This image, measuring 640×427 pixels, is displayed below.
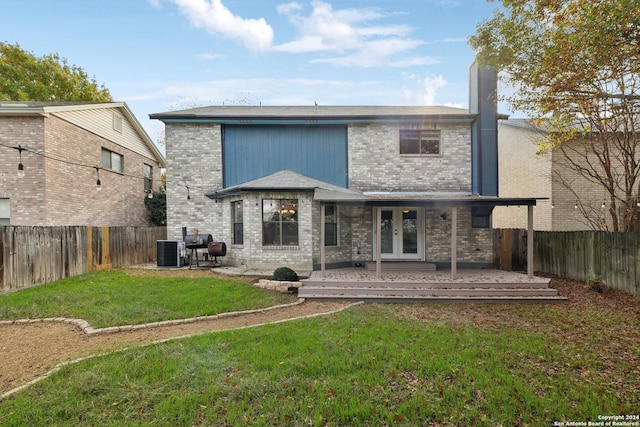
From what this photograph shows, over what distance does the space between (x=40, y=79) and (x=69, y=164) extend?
13901 mm

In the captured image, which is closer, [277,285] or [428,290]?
[428,290]

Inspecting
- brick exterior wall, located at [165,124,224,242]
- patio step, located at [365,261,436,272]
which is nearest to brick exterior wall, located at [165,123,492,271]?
brick exterior wall, located at [165,124,224,242]

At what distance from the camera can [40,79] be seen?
67.1 feet

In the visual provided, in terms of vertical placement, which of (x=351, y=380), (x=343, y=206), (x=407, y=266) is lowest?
(x=351, y=380)

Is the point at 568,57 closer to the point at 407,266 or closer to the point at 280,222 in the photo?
the point at 407,266

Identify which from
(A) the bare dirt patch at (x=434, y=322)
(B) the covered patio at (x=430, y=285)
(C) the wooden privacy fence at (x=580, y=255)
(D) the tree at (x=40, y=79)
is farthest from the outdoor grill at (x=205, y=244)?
(D) the tree at (x=40, y=79)

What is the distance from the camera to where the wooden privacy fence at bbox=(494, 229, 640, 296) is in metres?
7.66

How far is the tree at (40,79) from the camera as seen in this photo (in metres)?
19.1

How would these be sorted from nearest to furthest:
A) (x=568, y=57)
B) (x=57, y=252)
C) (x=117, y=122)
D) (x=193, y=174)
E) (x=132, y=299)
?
(x=568, y=57), (x=132, y=299), (x=57, y=252), (x=193, y=174), (x=117, y=122)

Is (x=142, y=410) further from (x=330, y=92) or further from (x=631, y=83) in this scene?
(x=330, y=92)

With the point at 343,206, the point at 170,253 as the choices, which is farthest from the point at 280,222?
the point at 170,253

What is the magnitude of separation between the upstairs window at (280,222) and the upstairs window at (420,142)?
4.99 m

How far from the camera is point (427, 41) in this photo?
13.3 m

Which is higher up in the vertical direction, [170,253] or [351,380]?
[170,253]
